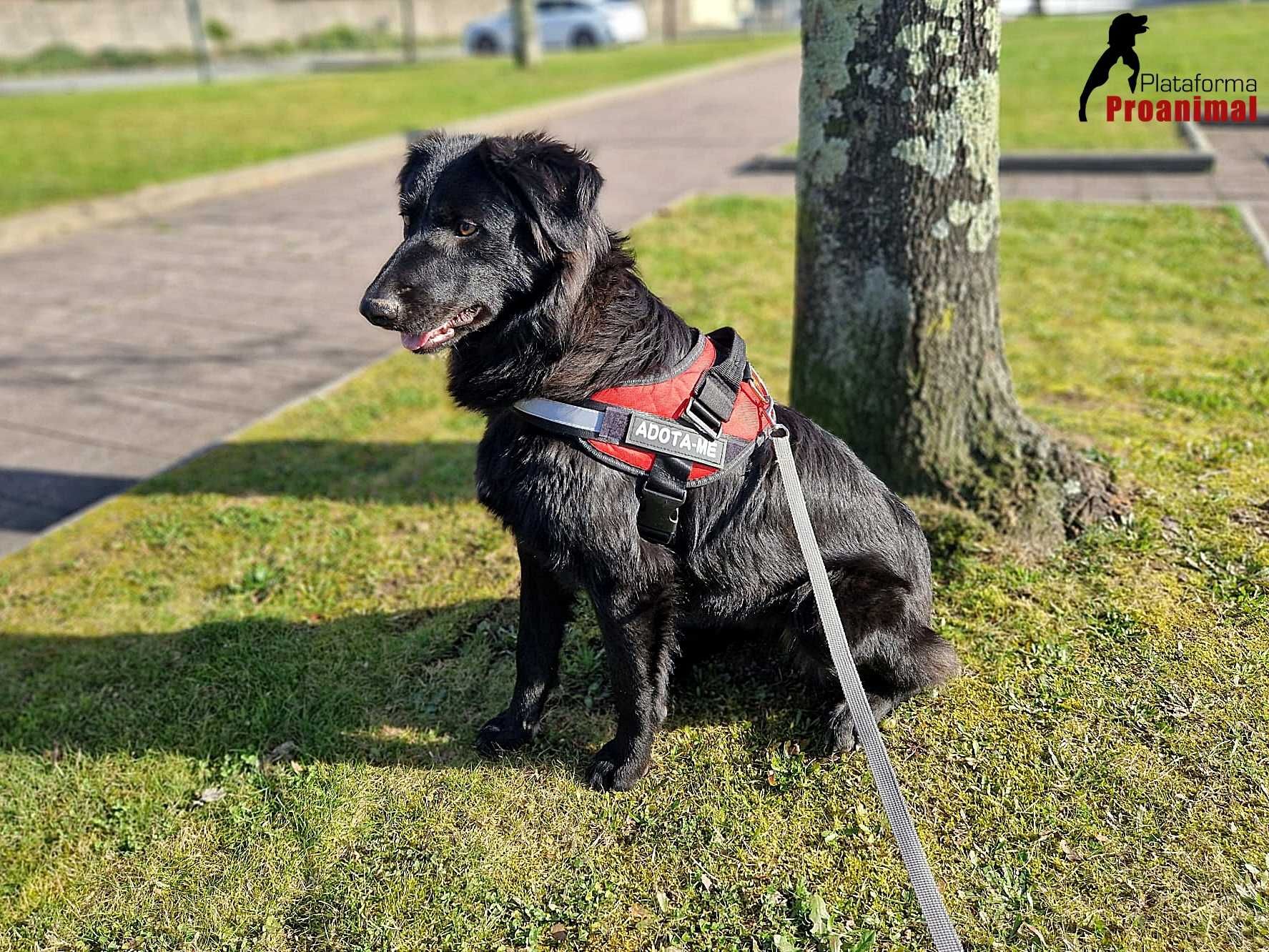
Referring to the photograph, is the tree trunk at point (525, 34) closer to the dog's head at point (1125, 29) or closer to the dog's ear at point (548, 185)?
the dog's head at point (1125, 29)

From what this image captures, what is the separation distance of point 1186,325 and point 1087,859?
15.4 feet

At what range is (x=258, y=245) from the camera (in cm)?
902

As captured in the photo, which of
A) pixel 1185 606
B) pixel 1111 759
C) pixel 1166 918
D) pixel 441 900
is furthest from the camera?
pixel 1185 606

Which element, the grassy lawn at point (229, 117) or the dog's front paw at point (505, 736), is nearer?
the dog's front paw at point (505, 736)

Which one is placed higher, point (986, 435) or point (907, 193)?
point (907, 193)

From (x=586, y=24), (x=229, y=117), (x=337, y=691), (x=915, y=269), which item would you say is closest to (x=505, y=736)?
(x=337, y=691)

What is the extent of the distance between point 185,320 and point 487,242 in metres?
5.62

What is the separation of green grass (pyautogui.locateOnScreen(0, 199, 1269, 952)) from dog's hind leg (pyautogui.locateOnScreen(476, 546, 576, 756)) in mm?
85

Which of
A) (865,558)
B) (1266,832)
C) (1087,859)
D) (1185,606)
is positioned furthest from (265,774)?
(1185,606)

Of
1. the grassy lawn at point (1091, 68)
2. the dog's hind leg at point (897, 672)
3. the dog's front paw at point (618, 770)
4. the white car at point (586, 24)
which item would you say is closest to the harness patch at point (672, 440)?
the dog's hind leg at point (897, 672)

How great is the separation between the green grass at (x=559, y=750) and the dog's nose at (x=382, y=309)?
4.88ft

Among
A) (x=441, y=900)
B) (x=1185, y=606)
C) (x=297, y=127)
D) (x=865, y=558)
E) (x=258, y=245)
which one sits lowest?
(x=441, y=900)

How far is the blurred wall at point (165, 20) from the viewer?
31406 mm

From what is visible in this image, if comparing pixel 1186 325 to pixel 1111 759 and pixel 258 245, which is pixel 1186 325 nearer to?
pixel 1111 759
